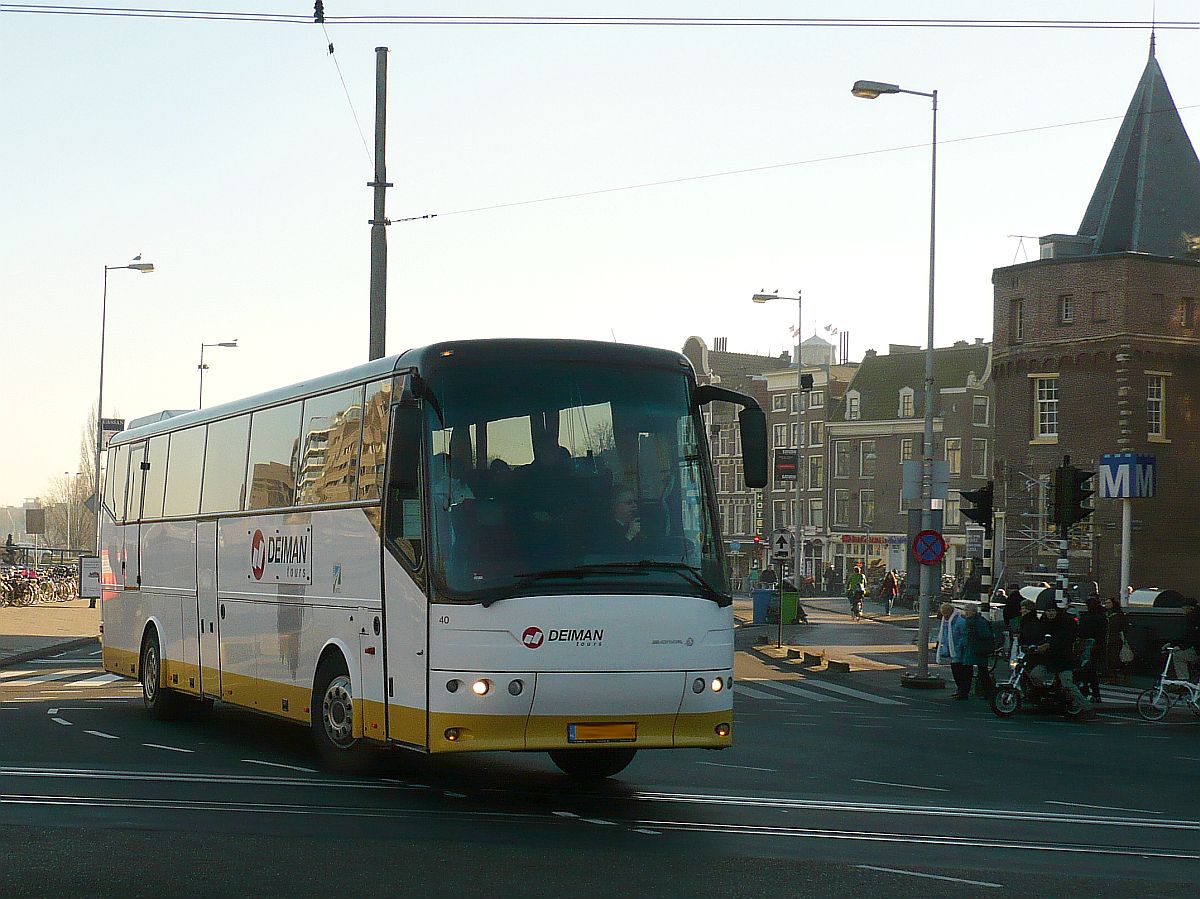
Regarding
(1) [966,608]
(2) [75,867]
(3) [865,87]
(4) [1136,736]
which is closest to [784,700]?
(1) [966,608]

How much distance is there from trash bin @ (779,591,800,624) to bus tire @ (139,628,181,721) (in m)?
31.2

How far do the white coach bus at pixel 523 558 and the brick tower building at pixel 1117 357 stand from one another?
4552 cm

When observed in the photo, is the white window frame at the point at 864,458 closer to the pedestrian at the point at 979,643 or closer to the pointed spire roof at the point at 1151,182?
the pointed spire roof at the point at 1151,182

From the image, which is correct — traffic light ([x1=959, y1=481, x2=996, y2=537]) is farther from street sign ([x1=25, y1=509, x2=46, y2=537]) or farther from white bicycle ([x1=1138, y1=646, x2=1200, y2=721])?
street sign ([x1=25, y1=509, x2=46, y2=537])

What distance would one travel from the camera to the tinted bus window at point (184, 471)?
17.3m

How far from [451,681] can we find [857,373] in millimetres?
86495

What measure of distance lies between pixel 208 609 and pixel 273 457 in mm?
2413

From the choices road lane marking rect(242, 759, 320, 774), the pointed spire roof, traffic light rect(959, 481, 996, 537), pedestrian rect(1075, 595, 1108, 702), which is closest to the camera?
road lane marking rect(242, 759, 320, 774)

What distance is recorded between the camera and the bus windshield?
37.5ft

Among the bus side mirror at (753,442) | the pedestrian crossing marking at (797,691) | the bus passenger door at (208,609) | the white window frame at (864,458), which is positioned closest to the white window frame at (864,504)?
the white window frame at (864,458)

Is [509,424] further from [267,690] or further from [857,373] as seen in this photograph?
[857,373]

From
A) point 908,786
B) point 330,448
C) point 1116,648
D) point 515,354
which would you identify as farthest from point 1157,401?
point 515,354

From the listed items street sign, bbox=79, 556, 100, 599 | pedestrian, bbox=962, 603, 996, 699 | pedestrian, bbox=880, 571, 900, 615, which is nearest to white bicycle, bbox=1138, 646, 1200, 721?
pedestrian, bbox=962, 603, 996, 699

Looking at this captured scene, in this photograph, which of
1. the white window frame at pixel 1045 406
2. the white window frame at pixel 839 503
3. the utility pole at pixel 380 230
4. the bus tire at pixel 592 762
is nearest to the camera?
the bus tire at pixel 592 762
